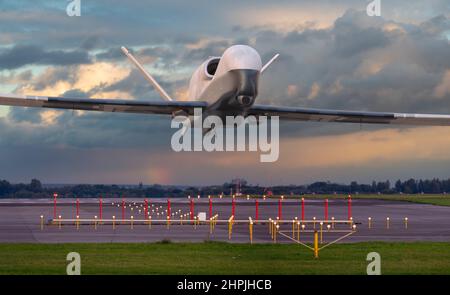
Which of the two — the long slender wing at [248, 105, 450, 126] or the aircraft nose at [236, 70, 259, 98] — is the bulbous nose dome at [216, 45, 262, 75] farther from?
the long slender wing at [248, 105, 450, 126]

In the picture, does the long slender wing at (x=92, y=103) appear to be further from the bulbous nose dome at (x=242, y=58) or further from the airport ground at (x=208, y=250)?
the airport ground at (x=208, y=250)

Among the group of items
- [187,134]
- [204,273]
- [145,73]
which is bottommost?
[204,273]

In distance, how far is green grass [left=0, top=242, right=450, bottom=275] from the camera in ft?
67.9

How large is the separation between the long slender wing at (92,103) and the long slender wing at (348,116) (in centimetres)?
349

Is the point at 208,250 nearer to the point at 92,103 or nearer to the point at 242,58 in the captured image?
the point at 242,58

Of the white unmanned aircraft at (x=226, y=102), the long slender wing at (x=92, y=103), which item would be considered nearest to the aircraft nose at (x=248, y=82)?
the white unmanned aircraft at (x=226, y=102)

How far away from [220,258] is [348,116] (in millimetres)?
19397

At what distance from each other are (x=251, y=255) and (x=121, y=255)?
3.87 meters

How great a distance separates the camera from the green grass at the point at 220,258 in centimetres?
2069

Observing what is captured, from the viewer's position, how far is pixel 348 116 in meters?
41.2

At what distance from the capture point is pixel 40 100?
121ft

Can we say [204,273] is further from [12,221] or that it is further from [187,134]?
[12,221]

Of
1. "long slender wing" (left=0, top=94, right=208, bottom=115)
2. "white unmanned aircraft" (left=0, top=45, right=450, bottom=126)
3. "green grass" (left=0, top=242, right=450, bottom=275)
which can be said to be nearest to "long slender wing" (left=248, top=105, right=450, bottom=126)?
"white unmanned aircraft" (left=0, top=45, right=450, bottom=126)

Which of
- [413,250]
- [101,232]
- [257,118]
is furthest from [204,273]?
[257,118]
